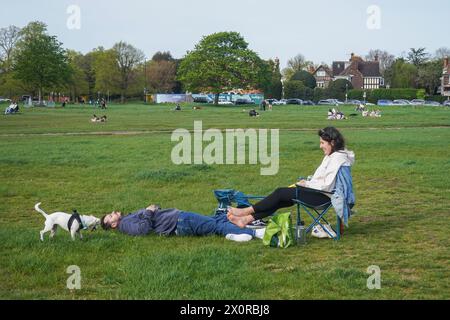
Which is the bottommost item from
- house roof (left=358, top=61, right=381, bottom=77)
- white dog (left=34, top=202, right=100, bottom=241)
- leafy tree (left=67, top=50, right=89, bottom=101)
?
white dog (left=34, top=202, right=100, bottom=241)

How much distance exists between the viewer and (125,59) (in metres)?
106

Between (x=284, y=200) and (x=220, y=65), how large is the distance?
80641 mm

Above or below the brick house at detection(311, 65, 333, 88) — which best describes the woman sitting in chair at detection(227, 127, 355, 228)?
below

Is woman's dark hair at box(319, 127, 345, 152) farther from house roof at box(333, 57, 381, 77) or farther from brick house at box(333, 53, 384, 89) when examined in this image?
house roof at box(333, 57, 381, 77)

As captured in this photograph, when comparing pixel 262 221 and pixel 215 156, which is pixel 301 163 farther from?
pixel 262 221

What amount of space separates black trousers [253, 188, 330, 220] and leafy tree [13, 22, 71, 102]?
251 ft

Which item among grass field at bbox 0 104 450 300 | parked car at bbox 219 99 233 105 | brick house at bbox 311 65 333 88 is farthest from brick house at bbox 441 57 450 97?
grass field at bbox 0 104 450 300

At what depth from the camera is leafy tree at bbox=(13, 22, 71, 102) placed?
78375 millimetres

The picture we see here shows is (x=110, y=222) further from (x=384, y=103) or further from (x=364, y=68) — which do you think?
(x=364, y=68)

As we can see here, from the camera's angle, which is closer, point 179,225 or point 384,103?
point 179,225

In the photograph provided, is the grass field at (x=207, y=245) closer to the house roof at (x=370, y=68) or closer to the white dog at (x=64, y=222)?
the white dog at (x=64, y=222)

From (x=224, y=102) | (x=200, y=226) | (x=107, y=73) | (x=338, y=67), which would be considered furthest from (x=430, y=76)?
(x=200, y=226)

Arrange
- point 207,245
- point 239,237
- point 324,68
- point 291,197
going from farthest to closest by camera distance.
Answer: point 324,68
point 291,197
point 239,237
point 207,245

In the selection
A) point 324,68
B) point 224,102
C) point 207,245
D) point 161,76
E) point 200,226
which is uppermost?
point 324,68
